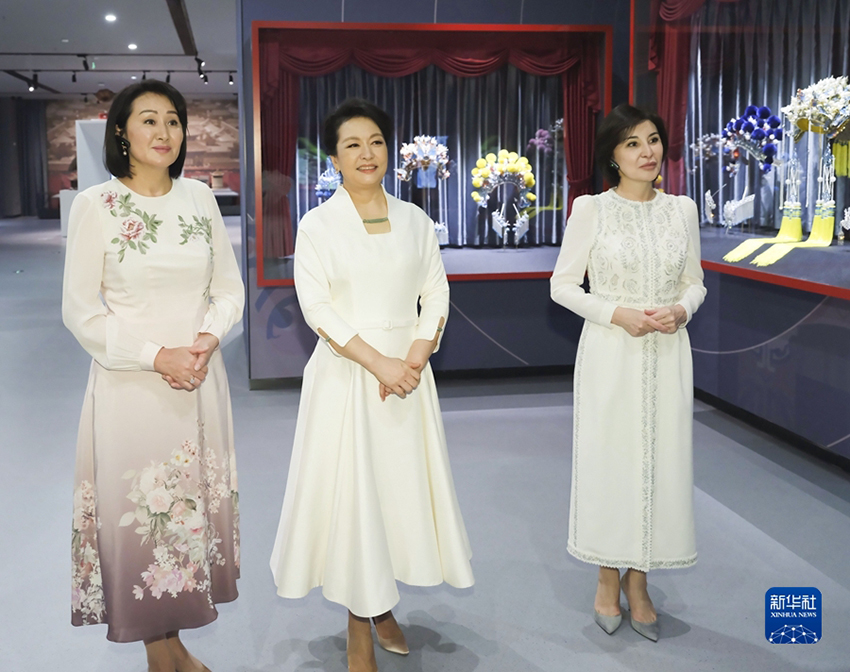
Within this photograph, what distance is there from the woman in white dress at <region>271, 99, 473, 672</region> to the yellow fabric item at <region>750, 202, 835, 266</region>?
2.35m

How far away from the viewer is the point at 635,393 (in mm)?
2498

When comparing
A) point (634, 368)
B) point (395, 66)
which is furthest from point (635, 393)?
point (395, 66)

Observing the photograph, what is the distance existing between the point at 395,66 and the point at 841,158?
260 cm

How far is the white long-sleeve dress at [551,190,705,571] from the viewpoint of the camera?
2.50 m

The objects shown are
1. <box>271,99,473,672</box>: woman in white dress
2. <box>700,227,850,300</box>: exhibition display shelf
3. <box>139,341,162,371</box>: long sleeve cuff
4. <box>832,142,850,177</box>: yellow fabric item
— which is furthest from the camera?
<box>832,142,850,177</box>: yellow fabric item

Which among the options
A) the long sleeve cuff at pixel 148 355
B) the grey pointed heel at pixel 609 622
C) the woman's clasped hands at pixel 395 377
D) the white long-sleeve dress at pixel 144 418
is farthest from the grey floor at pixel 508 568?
the long sleeve cuff at pixel 148 355

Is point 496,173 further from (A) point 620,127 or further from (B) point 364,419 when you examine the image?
(B) point 364,419

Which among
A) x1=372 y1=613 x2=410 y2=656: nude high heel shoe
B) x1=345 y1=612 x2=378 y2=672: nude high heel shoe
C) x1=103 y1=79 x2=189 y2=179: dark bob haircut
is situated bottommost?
x1=372 y1=613 x2=410 y2=656: nude high heel shoe

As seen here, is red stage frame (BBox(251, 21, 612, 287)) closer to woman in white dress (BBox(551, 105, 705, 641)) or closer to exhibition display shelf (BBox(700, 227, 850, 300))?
exhibition display shelf (BBox(700, 227, 850, 300))

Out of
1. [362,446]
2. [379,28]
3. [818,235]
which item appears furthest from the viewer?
[379,28]

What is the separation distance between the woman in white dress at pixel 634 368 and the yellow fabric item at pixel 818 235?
5.46 feet

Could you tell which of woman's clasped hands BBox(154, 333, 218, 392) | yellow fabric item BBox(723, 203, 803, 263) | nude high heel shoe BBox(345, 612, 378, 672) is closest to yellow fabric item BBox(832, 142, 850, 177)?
yellow fabric item BBox(723, 203, 803, 263)

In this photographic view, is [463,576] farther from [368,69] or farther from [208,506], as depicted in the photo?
[368,69]

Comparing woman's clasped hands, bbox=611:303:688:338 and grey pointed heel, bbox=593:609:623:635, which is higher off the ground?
woman's clasped hands, bbox=611:303:688:338
